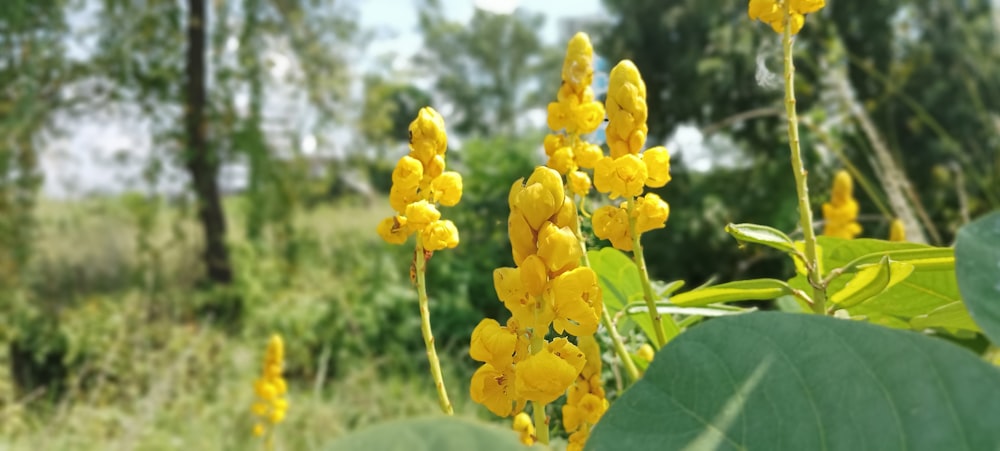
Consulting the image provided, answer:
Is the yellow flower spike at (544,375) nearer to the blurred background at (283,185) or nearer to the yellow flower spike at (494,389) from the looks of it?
the yellow flower spike at (494,389)

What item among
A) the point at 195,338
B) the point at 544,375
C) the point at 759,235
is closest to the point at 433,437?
the point at 544,375

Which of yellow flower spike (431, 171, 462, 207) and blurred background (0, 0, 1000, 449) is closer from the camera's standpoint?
yellow flower spike (431, 171, 462, 207)

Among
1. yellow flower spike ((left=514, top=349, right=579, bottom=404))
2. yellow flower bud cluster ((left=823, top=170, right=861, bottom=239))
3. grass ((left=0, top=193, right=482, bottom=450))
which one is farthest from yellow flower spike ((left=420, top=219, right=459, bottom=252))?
grass ((left=0, top=193, right=482, bottom=450))

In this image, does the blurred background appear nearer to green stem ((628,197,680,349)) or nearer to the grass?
the grass

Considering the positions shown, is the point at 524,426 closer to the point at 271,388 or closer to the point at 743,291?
the point at 743,291

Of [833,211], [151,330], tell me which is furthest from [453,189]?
[151,330]

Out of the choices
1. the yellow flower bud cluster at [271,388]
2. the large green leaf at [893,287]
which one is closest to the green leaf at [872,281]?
the large green leaf at [893,287]
